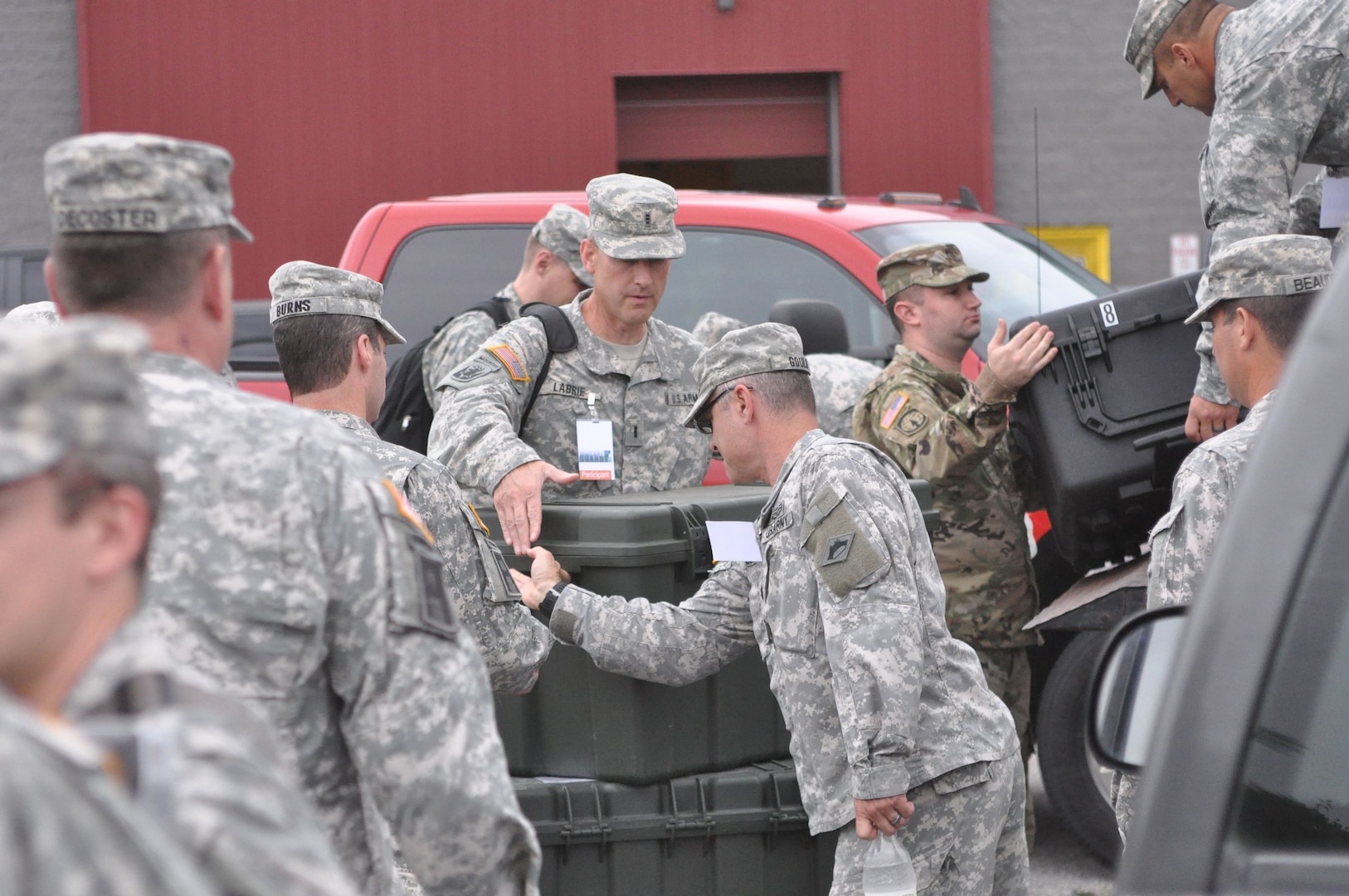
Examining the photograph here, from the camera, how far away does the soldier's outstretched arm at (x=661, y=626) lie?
11.0 ft

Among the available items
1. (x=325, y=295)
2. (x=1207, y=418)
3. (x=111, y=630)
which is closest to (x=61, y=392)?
(x=111, y=630)

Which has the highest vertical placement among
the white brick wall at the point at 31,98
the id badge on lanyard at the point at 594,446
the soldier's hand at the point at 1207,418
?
the white brick wall at the point at 31,98

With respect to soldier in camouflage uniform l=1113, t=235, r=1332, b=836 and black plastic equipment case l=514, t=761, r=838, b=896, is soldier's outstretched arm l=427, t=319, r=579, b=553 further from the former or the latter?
soldier in camouflage uniform l=1113, t=235, r=1332, b=836

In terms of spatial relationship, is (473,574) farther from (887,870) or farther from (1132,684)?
(1132,684)

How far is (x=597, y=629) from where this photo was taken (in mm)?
3359

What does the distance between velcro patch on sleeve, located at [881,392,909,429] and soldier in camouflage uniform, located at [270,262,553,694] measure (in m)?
1.68

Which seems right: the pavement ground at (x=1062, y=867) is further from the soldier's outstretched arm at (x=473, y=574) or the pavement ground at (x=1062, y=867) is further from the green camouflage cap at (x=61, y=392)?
the green camouflage cap at (x=61, y=392)

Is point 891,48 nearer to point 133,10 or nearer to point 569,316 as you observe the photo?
point 133,10

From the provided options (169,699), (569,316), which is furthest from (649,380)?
(169,699)

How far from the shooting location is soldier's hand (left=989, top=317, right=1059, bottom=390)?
13.1ft

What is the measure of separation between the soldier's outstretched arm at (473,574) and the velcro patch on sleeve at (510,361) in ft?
2.95

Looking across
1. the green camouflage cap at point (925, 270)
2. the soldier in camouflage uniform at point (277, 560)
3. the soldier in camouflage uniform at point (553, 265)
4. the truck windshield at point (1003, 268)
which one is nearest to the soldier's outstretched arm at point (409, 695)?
the soldier in camouflage uniform at point (277, 560)

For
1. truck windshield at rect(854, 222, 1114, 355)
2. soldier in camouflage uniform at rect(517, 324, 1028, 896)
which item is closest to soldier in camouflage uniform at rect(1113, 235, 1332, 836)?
soldier in camouflage uniform at rect(517, 324, 1028, 896)

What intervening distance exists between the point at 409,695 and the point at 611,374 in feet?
7.82
